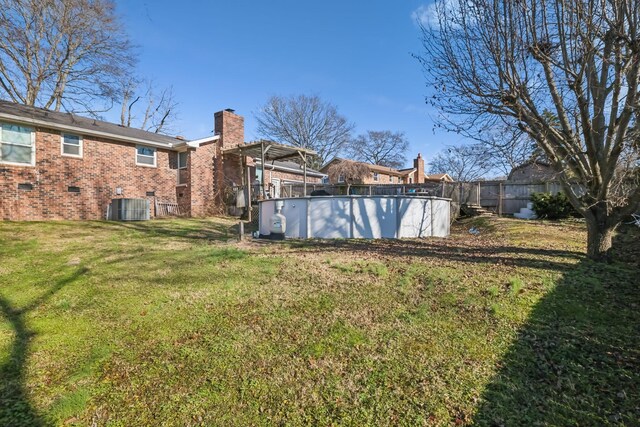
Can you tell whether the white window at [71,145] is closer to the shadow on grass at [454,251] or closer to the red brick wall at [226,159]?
the red brick wall at [226,159]

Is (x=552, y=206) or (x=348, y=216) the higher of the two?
(x=552, y=206)

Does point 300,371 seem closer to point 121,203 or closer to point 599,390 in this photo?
point 599,390

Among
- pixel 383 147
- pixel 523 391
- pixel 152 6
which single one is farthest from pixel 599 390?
pixel 383 147

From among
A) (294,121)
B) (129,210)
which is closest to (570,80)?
(129,210)

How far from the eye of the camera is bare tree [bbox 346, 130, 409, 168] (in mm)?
44062

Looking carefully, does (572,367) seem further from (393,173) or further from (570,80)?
(393,173)

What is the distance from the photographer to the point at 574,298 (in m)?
4.27

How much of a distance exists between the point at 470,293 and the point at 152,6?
317 inches

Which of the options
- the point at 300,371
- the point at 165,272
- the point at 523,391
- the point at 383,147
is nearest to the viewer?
the point at 523,391

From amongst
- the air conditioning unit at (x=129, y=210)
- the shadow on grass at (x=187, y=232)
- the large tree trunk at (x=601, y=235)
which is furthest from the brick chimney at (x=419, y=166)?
the large tree trunk at (x=601, y=235)

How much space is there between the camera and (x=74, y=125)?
12289 millimetres

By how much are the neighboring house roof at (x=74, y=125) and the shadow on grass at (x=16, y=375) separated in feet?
33.5

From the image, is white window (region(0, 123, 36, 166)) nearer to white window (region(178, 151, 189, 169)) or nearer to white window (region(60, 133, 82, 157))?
white window (region(60, 133, 82, 157))

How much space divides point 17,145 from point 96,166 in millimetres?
2368
